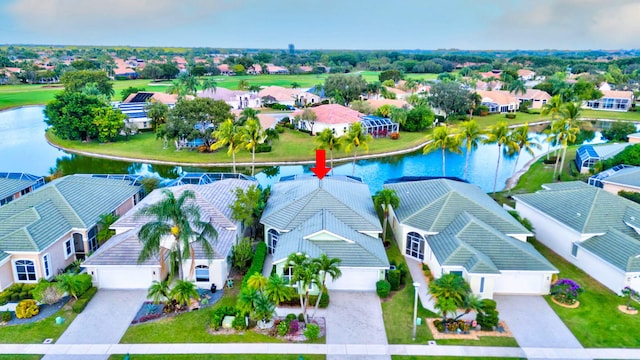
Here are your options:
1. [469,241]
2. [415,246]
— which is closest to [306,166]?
[415,246]

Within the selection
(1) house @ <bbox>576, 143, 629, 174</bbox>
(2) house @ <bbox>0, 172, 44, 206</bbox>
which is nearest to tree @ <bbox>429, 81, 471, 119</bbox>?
(1) house @ <bbox>576, 143, 629, 174</bbox>

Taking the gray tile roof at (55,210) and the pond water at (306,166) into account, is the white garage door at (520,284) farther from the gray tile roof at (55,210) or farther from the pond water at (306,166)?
the gray tile roof at (55,210)

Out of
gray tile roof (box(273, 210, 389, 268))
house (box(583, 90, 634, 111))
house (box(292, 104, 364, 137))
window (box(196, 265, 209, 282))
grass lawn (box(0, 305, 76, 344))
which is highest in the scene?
house (box(583, 90, 634, 111))

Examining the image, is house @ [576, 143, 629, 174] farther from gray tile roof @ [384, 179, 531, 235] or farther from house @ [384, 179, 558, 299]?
gray tile roof @ [384, 179, 531, 235]

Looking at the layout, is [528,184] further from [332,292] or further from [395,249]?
[332,292]

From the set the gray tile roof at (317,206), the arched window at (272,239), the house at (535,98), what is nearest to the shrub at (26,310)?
the gray tile roof at (317,206)
